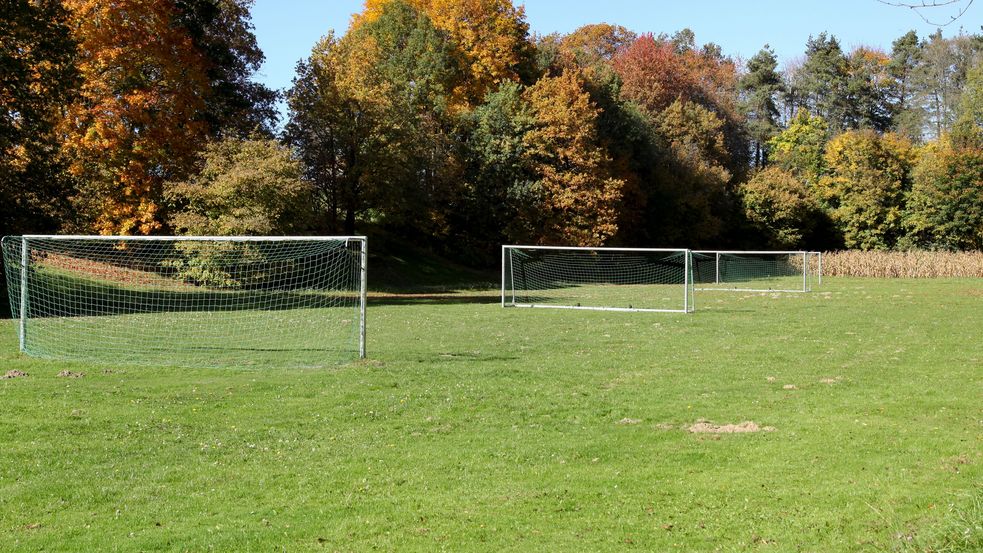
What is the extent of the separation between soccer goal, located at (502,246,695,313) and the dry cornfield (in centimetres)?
1059

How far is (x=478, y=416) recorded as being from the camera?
10.3m

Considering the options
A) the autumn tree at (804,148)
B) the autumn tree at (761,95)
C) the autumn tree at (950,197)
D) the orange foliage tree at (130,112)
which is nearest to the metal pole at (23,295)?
the orange foliage tree at (130,112)

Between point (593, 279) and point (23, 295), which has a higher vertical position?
point (23, 295)

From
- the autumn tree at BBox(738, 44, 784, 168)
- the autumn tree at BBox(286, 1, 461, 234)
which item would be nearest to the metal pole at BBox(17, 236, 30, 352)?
the autumn tree at BBox(286, 1, 461, 234)

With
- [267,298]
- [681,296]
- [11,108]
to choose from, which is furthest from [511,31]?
[11,108]

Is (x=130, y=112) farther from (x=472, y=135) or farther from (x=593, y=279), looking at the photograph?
(x=593, y=279)

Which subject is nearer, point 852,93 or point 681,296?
point 681,296

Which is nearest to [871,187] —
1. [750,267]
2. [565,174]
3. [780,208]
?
[780,208]

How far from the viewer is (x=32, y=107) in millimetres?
26516

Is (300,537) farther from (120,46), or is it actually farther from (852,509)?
(120,46)

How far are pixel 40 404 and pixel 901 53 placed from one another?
8672cm

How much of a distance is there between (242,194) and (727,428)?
26.3 m

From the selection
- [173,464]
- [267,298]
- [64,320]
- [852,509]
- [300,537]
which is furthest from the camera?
[267,298]

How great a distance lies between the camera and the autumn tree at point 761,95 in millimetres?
82625
